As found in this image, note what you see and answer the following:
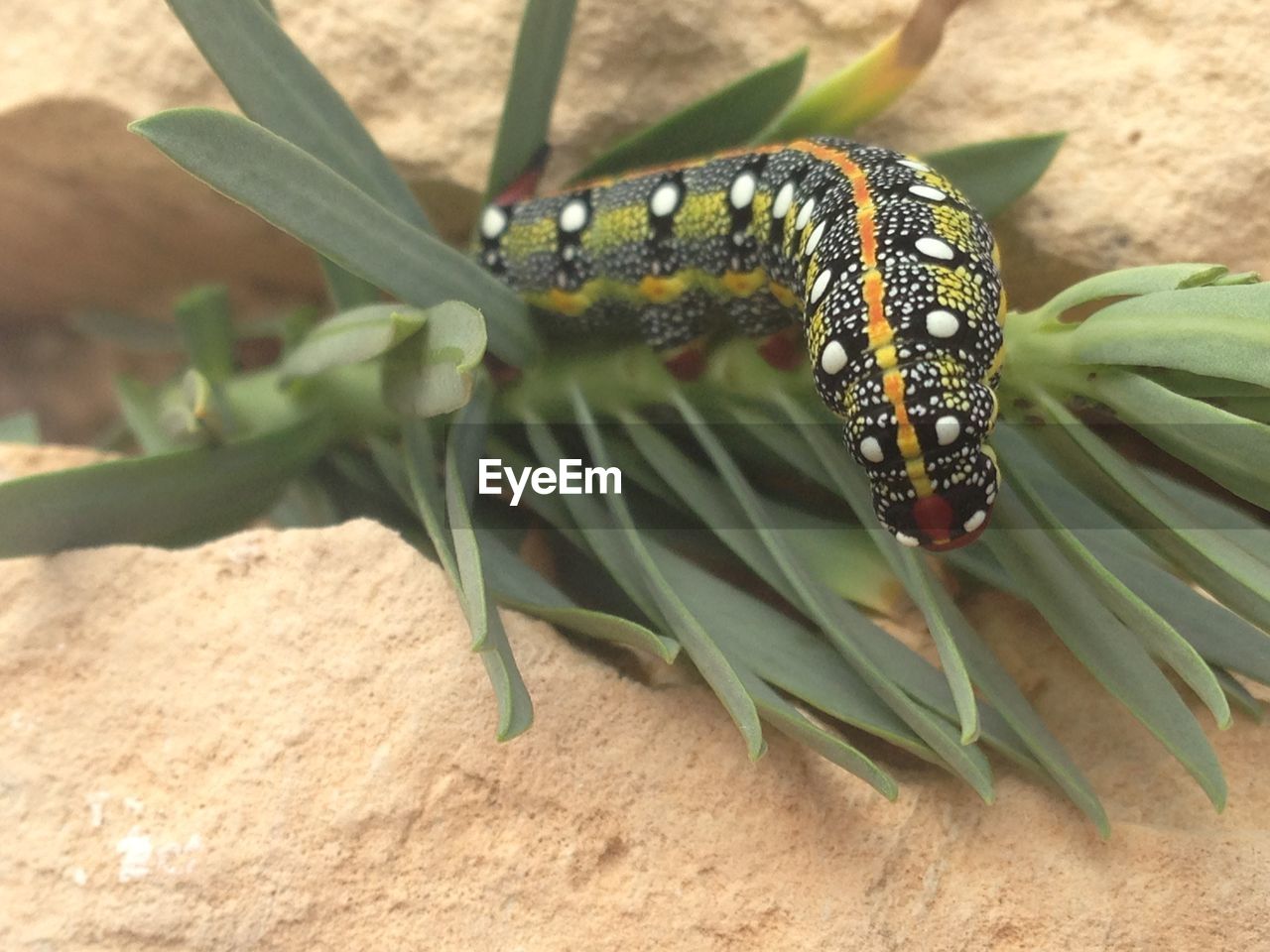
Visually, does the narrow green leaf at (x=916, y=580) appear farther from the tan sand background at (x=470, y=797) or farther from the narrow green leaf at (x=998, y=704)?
the tan sand background at (x=470, y=797)

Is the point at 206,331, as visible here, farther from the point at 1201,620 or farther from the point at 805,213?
the point at 1201,620

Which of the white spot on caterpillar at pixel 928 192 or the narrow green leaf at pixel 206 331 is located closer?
the white spot on caterpillar at pixel 928 192

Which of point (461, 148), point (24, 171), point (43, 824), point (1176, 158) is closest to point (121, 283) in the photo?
point (24, 171)

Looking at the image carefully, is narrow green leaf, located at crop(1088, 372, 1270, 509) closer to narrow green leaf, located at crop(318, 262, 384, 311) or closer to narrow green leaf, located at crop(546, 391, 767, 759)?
narrow green leaf, located at crop(546, 391, 767, 759)

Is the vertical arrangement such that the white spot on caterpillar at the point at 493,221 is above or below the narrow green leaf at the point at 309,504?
above

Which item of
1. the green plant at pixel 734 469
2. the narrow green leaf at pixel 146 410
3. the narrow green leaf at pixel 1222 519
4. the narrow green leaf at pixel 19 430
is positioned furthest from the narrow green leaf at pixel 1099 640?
the narrow green leaf at pixel 19 430

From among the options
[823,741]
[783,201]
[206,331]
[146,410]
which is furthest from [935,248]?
[146,410]
